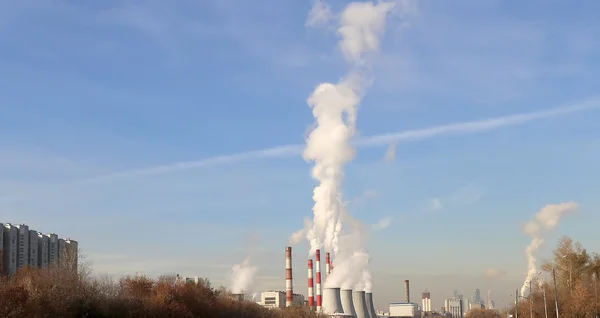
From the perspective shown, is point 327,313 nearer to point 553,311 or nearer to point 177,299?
point 553,311

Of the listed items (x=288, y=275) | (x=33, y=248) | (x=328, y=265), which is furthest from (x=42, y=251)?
(x=328, y=265)

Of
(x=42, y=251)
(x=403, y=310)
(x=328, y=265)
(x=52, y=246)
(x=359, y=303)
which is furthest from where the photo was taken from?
(x=403, y=310)

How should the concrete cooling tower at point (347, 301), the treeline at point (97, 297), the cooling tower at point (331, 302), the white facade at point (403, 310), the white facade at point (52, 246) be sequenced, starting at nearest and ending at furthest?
the treeline at point (97, 297), the cooling tower at point (331, 302), the white facade at point (52, 246), the concrete cooling tower at point (347, 301), the white facade at point (403, 310)

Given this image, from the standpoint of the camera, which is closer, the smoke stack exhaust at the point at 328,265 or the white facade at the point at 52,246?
the white facade at the point at 52,246

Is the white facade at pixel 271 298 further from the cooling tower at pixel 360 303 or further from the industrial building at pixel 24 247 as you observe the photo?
the industrial building at pixel 24 247

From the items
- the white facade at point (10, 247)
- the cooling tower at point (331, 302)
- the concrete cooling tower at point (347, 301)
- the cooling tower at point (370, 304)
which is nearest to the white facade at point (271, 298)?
the cooling tower at point (370, 304)

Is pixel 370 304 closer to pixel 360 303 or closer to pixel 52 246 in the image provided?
pixel 360 303
